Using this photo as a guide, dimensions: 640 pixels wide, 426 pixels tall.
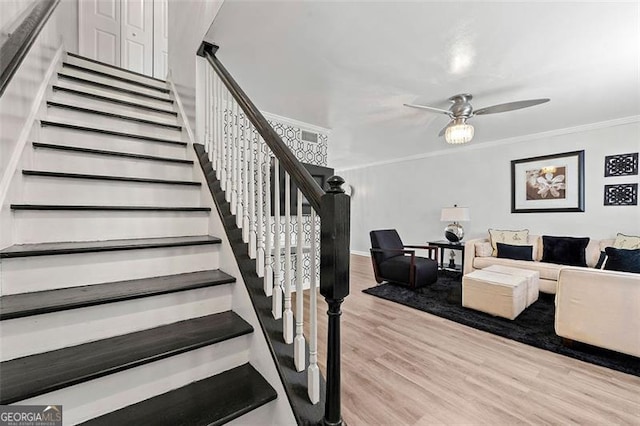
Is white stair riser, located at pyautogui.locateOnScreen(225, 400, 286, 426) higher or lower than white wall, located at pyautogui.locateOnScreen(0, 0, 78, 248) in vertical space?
lower

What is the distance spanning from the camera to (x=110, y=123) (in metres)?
2.08

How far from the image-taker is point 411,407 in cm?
162

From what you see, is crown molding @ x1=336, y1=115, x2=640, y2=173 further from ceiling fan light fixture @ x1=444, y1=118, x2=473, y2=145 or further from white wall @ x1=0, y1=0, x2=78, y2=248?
white wall @ x1=0, y1=0, x2=78, y2=248

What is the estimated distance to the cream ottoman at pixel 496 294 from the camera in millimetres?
2807

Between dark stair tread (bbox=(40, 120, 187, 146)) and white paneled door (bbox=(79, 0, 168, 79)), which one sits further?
white paneled door (bbox=(79, 0, 168, 79))

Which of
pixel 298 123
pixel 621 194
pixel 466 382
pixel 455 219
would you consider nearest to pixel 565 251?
pixel 621 194

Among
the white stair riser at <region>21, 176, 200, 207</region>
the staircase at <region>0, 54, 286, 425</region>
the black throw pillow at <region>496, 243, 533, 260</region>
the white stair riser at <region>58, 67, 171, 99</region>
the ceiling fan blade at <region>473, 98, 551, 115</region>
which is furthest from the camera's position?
the black throw pillow at <region>496, 243, 533, 260</region>

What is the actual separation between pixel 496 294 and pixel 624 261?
123cm

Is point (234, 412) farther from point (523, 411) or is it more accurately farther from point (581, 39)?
point (581, 39)

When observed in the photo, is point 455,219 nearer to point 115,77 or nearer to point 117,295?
point 117,295

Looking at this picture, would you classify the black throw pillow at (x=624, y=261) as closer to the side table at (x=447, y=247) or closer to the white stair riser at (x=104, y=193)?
the side table at (x=447, y=247)

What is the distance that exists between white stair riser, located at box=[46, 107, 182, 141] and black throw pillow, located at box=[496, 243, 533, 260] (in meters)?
4.68

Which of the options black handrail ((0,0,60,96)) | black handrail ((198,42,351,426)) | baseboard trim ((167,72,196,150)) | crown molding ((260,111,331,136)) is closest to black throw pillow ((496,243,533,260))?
crown molding ((260,111,331,136))

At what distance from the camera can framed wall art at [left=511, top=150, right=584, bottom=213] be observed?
13.7 feet
